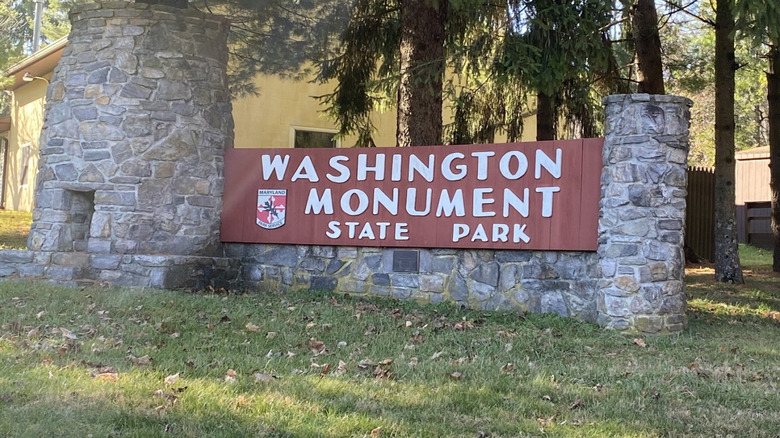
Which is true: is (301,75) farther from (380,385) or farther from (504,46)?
(380,385)

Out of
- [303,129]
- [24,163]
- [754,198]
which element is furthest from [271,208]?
[754,198]

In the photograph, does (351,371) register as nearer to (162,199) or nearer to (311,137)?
(162,199)

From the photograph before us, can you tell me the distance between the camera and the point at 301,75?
11.8 m

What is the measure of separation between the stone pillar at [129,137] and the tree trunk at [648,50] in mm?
6884

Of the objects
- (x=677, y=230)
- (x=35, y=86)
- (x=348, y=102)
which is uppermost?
(x=35, y=86)

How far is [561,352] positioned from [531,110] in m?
8.94

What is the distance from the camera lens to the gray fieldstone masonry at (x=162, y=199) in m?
8.23

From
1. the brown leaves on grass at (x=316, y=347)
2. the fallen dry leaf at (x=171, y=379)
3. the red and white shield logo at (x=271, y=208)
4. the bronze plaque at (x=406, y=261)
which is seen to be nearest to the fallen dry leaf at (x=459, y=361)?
the brown leaves on grass at (x=316, y=347)

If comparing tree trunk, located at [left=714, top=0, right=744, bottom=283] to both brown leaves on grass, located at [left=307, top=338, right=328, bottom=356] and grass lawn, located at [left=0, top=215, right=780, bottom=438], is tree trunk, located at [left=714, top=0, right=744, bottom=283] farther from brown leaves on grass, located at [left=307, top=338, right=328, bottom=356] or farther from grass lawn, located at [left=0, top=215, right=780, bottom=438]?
brown leaves on grass, located at [left=307, top=338, right=328, bottom=356]

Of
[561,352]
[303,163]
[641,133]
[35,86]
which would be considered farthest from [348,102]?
[35,86]

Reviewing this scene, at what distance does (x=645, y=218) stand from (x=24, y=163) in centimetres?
1689

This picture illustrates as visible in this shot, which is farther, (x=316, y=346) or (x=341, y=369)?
(x=316, y=346)

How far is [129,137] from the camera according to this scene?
28.6ft

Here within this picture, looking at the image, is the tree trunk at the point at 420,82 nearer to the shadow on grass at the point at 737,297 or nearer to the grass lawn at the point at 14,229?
the shadow on grass at the point at 737,297
